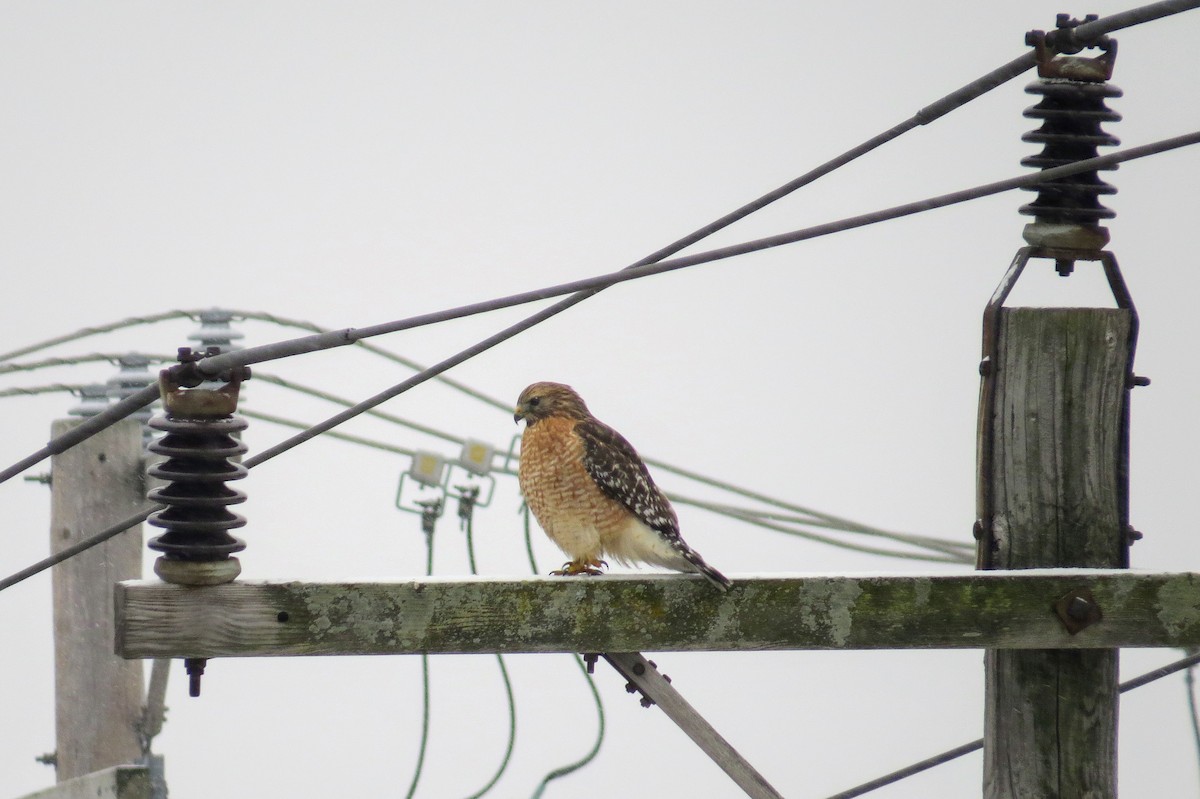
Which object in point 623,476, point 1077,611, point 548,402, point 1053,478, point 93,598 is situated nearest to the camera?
point 1077,611

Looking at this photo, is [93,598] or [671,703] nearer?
[671,703]

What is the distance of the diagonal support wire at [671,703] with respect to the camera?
3.31 meters

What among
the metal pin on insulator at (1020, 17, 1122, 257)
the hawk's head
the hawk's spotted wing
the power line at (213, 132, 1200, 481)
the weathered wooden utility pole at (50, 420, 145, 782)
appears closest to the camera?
the power line at (213, 132, 1200, 481)

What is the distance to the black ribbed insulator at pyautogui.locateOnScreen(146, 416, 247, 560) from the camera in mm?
3227

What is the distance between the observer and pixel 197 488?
3.29 m

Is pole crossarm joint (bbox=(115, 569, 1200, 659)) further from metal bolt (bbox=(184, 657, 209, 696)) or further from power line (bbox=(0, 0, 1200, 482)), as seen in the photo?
power line (bbox=(0, 0, 1200, 482))

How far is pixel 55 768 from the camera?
581cm

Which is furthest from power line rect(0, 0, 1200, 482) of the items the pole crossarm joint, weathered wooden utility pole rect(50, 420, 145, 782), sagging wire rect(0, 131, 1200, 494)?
weathered wooden utility pole rect(50, 420, 145, 782)

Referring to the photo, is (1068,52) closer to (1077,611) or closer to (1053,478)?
(1053,478)

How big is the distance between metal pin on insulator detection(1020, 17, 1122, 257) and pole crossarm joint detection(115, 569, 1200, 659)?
0.74 meters

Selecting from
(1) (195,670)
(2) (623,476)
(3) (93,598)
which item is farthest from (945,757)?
(3) (93,598)

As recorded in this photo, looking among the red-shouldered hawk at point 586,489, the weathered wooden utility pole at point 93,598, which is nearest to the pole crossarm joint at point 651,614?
the red-shouldered hawk at point 586,489

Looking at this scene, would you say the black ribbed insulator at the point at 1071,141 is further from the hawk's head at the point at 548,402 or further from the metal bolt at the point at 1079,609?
the hawk's head at the point at 548,402

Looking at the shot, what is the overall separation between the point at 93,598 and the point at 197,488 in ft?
8.30
